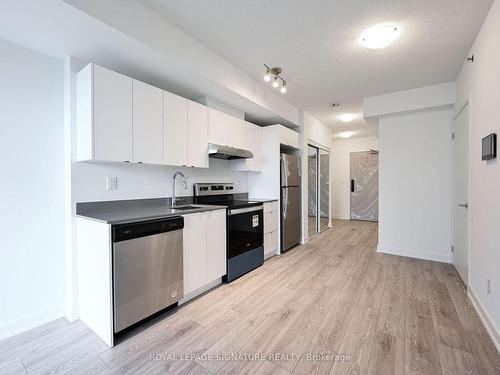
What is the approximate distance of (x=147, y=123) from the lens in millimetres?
2166

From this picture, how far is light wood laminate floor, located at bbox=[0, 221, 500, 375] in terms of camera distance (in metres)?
1.51

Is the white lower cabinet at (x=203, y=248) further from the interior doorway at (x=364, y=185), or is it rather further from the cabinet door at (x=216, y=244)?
the interior doorway at (x=364, y=185)

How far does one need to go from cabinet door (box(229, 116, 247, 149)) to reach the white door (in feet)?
8.89

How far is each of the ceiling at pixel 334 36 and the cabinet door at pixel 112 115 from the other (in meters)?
0.66

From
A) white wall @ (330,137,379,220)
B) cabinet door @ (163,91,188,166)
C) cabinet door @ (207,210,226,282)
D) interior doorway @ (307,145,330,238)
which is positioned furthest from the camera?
white wall @ (330,137,379,220)

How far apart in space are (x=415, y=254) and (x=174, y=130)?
161 inches

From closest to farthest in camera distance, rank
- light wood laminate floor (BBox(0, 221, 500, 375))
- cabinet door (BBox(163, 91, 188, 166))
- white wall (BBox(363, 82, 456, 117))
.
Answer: light wood laminate floor (BBox(0, 221, 500, 375)) → cabinet door (BBox(163, 91, 188, 166)) → white wall (BBox(363, 82, 456, 117))

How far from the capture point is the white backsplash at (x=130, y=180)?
6.72ft

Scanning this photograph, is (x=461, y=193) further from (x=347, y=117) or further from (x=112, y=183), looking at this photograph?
(x=112, y=183)

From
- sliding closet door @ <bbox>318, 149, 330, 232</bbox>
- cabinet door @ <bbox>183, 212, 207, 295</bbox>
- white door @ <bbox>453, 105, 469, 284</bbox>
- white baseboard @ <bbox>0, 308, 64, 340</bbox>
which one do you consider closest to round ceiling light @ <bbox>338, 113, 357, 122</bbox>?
sliding closet door @ <bbox>318, 149, 330, 232</bbox>

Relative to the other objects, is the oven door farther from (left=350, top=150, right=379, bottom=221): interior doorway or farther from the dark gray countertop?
(left=350, top=150, right=379, bottom=221): interior doorway

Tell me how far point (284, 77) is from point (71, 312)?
3.51 meters

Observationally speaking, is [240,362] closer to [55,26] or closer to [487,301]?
[487,301]

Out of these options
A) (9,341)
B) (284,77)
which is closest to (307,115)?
(284,77)
